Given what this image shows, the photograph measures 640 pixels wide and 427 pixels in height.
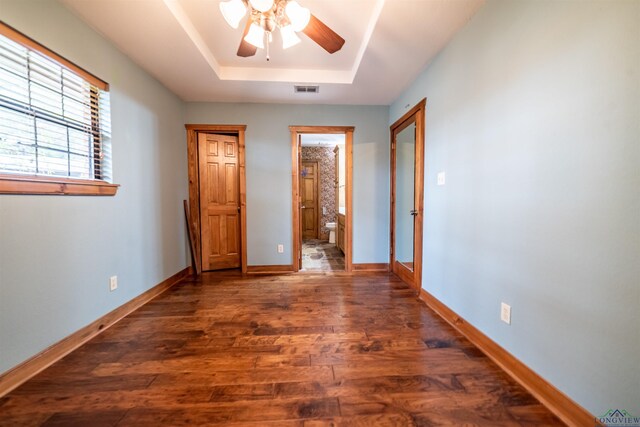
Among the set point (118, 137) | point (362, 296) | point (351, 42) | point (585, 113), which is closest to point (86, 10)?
point (118, 137)

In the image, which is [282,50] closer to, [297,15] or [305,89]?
[305,89]

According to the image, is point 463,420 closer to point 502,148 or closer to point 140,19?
point 502,148

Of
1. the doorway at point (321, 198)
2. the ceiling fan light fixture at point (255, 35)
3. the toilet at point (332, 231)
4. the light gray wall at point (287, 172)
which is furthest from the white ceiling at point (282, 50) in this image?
the toilet at point (332, 231)

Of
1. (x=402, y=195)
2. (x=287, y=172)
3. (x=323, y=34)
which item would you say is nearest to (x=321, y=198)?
(x=287, y=172)

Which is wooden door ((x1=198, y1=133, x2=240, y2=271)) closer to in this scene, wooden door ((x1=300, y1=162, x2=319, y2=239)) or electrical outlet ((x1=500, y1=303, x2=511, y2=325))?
wooden door ((x1=300, y1=162, x2=319, y2=239))

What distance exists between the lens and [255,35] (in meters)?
1.60

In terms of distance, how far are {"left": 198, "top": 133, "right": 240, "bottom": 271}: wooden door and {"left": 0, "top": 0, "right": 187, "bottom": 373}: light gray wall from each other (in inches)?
15.9

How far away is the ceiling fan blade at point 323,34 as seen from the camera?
4.99 feet

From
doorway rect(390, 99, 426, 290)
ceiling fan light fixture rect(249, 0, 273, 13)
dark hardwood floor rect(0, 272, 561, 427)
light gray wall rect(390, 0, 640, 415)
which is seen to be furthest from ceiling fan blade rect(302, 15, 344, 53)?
dark hardwood floor rect(0, 272, 561, 427)

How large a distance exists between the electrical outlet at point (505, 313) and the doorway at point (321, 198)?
2.01 m

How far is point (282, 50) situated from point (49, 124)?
1.93m

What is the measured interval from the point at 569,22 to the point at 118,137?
10.3 ft

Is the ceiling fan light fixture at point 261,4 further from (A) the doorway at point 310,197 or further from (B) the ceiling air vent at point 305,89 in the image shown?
(A) the doorway at point 310,197

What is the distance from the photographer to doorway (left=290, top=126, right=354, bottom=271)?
332 centimetres
